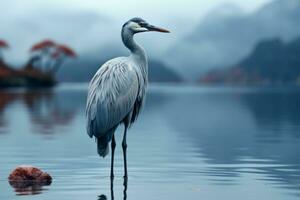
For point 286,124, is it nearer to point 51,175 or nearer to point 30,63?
point 51,175

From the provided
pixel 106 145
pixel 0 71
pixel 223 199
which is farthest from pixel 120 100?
pixel 0 71

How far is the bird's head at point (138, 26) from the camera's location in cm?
1311

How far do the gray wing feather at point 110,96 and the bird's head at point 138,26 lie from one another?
63 cm

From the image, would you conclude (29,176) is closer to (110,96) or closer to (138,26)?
(110,96)

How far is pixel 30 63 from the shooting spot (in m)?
118

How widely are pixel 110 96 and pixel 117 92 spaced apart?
0.15 meters

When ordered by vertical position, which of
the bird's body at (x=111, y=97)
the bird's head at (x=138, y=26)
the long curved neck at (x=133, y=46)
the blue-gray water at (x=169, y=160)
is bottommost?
the blue-gray water at (x=169, y=160)

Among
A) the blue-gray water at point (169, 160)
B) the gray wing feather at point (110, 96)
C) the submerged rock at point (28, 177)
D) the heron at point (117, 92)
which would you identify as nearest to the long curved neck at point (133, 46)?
the heron at point (117, 92)

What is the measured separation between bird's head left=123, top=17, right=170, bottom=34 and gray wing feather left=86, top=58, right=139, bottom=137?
634 millimetres

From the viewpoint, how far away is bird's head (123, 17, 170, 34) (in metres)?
13.1

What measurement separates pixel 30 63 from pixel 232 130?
95.3m

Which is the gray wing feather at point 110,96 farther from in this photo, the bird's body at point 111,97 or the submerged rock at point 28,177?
the submerged rock at point 28,177

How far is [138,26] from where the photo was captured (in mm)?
13172

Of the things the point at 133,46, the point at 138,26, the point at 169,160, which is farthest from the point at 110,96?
the point at 169,160
